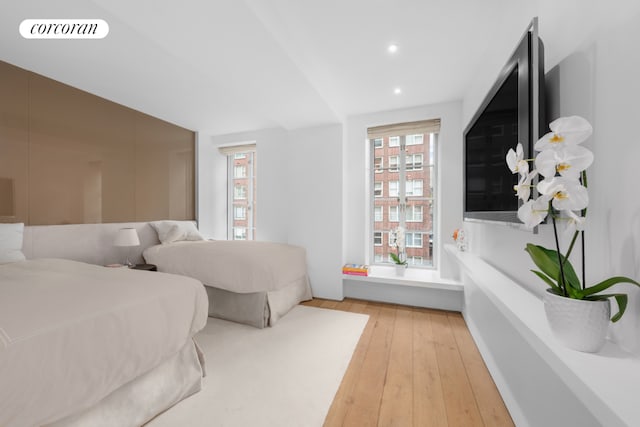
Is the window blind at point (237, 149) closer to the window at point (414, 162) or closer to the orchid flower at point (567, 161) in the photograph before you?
the window at point (414, 162)

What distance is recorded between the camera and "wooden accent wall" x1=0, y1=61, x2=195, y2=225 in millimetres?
2363

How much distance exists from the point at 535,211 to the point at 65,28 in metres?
3.01

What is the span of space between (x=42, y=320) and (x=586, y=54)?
2.30m

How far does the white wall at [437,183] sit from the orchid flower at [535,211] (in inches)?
99.7

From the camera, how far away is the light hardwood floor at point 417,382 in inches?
56.9

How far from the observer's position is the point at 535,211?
2.36 ft

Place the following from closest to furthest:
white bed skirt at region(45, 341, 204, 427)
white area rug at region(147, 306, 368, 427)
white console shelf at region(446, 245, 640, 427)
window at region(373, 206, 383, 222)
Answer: white console shelf at region(446, 245, 640, 427), white bed skirt at region(45, 341, 204, 427), white area rug at region(147, 306, 368, 427), window at region(373, 206, 383, 222)

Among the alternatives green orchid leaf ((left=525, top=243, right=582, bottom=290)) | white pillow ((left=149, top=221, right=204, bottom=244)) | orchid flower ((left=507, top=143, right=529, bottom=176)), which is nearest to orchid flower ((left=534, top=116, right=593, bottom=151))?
orchid flower ((left=507, top=143, right=529, bottom=176))

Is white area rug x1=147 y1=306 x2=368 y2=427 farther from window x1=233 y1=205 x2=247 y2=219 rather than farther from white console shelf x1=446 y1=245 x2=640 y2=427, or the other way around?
window x1=233 y1=205 x2=247 y2=219

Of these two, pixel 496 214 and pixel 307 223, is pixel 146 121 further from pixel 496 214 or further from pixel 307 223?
pixel 496 214

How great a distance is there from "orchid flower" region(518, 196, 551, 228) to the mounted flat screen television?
50 centimetres

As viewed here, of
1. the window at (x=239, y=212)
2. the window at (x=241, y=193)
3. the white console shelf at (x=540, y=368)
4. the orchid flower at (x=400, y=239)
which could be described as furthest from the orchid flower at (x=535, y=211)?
the window at (x=239, y=212)

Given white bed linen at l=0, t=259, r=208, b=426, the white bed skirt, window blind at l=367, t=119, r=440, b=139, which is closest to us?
white bed linen at l=0, t=259, r=208, b=426

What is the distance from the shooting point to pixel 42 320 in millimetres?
1022
